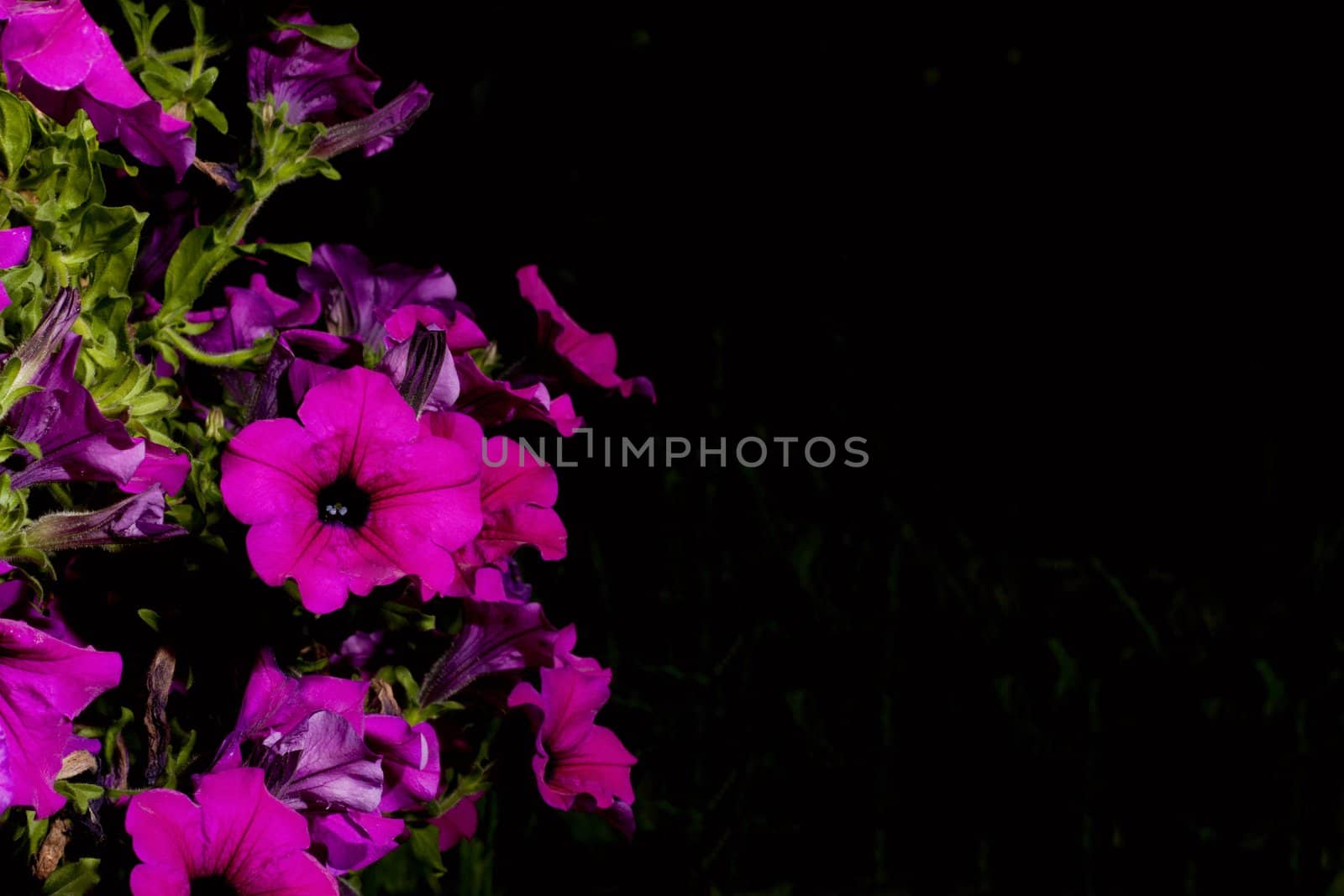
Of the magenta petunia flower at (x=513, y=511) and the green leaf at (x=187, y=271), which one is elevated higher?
the green leaf at (x=187, y=271)

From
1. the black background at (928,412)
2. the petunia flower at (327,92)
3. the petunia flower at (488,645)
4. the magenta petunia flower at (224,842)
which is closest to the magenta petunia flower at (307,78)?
the petunia flower at (327,92)

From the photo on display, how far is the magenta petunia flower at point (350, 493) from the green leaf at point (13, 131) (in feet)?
0.81

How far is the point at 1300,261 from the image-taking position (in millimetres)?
2723

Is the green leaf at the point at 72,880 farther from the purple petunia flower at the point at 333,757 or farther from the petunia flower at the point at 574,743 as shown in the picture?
the petunia flower at the point at 574,743

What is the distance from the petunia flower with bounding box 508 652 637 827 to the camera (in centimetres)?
95

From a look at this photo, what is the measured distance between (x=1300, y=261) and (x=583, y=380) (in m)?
2.26

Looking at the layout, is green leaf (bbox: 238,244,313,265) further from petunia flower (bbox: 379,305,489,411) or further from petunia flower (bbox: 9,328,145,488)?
petunia flower (bbox: 9,328,145,488)

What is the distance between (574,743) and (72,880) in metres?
0.38

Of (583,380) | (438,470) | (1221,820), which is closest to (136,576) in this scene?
(438,470)

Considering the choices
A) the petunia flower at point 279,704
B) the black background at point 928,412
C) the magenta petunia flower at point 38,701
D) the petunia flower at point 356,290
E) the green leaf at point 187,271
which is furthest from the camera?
the black background at point 928,412

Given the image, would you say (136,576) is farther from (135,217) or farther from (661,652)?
(661,652)

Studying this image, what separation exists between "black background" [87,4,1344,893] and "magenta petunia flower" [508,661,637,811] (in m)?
0.91

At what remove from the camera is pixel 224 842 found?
749 millimetres

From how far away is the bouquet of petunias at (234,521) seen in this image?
0.75 metres
